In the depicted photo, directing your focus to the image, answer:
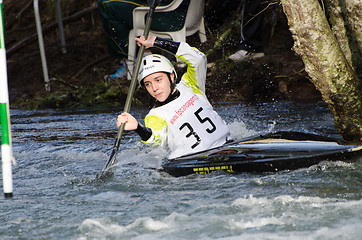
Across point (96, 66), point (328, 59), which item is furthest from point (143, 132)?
point (96, 66)

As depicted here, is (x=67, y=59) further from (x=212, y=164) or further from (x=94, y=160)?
(x=212, y=164)

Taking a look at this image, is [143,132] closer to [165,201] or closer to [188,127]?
[188,127]

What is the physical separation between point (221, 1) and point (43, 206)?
20.9ft

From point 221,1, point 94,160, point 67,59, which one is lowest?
point 94,160

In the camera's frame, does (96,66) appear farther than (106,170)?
Yes

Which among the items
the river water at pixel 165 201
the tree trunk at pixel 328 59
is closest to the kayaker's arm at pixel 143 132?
the river water at pixel 165 201

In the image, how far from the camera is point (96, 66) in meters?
12.5

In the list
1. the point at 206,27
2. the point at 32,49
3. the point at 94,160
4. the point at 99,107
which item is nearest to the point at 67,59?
the point at 32,49

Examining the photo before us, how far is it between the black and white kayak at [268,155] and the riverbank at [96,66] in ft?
12.7

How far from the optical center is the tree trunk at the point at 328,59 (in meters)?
4.25

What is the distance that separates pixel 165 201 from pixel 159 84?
1479 mm

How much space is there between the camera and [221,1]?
9266 millimetres

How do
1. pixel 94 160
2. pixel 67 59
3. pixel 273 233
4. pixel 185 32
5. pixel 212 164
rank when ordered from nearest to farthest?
pixel 273 233 < pixel 212 164 < pixel 94 160 < pixel 185 32 < pixel 67 59

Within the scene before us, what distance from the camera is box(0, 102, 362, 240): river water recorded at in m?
3.08
